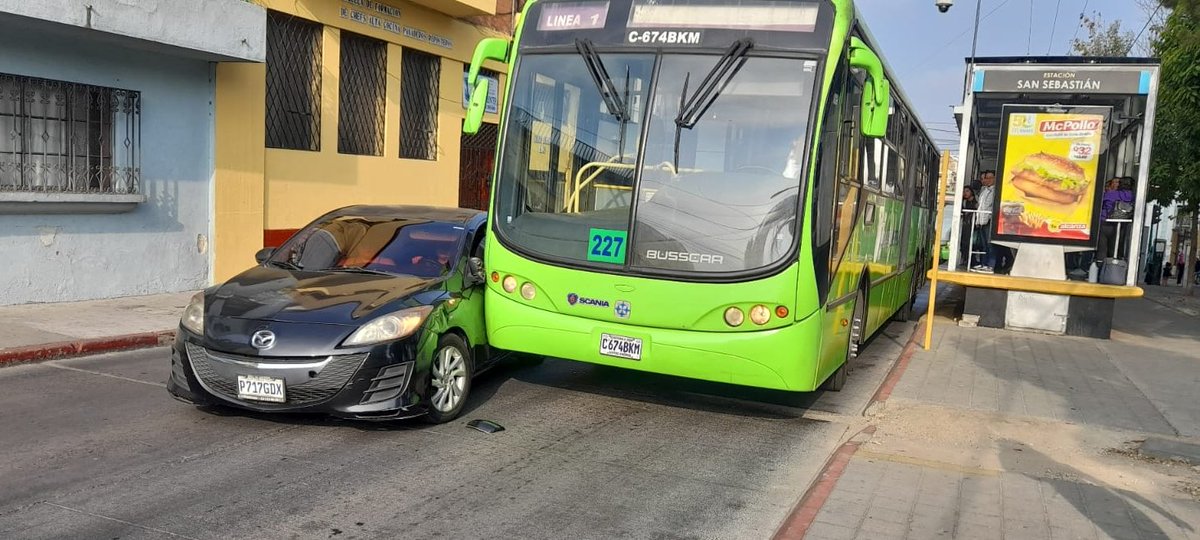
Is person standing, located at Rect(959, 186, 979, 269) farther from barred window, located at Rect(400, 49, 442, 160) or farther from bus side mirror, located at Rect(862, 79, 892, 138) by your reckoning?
barred window, located at Rect(400, 49, 442, 160)

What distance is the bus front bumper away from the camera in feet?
20.3

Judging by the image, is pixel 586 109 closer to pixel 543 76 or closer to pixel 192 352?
pixel 543 76

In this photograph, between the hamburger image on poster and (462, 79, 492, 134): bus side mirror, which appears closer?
(462, 79, 492, 134): bus side mirror

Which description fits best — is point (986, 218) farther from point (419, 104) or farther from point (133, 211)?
point (133, 211)

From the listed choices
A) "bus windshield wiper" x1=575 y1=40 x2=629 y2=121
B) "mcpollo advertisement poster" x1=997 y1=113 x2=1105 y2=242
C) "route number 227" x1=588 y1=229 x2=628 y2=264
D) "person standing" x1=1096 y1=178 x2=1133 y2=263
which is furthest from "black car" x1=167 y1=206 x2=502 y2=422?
"person standing" x1=1096 y1=178 x2=1133 y2=263

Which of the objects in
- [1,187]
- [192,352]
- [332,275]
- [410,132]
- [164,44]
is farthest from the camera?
[410,132]

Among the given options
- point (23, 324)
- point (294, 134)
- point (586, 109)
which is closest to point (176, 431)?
point (586, 109)

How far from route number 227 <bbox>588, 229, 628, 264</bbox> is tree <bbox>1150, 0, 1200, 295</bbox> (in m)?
5.79

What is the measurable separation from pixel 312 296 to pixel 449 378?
1.07 meters

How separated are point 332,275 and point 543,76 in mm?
2136

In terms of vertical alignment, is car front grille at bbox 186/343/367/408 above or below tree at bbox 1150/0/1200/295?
below

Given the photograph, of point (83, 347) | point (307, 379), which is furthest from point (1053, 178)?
point (83, 347)

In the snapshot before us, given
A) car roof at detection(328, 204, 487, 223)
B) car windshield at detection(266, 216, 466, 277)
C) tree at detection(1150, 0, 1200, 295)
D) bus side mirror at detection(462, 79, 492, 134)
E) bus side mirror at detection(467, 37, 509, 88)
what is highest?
tree at detection(1150, 0, 1200, 295)

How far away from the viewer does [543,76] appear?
6.84 meters
